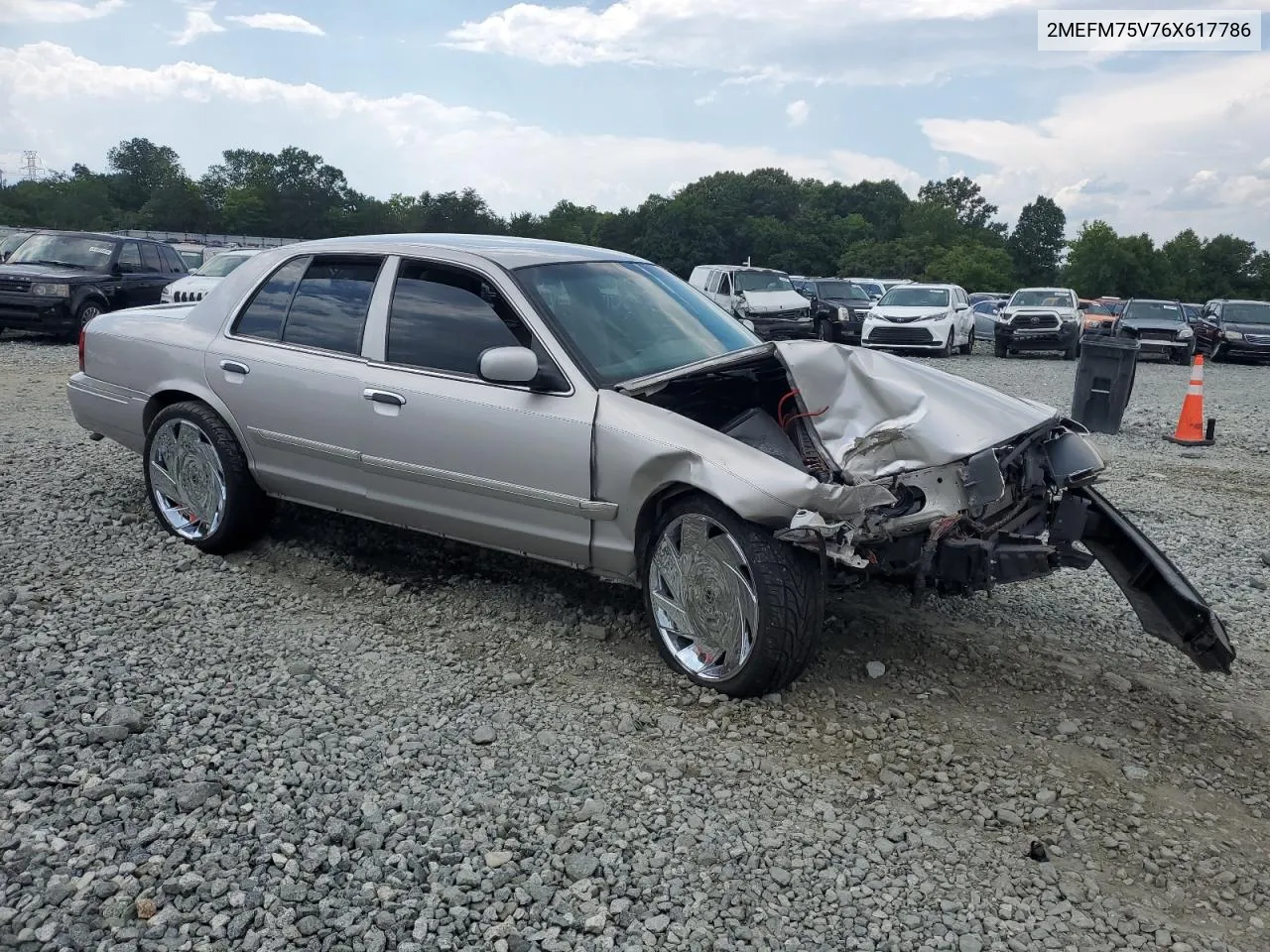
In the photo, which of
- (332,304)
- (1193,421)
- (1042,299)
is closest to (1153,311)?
(1042,299)

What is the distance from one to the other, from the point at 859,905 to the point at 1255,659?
270 centimetres

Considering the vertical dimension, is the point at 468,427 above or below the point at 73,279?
above

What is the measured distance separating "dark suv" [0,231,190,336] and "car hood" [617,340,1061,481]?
44.0 ft

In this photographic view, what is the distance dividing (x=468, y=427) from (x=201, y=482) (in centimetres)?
186

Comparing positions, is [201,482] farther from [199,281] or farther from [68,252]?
[68,252]

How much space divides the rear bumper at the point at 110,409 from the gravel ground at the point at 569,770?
0.66 m

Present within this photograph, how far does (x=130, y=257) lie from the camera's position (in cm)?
1669

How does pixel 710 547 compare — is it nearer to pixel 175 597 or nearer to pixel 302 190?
pixel 175 597

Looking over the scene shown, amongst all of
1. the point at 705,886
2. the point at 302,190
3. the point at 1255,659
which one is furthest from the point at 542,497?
the point at 302,190

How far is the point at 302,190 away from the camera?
8081 centimetres

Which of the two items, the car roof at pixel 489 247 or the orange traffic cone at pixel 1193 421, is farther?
the orange traffic cone at pixel 1193 421

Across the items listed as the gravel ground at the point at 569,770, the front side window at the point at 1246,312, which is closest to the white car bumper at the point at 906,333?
the front side window at the point at 1246,312

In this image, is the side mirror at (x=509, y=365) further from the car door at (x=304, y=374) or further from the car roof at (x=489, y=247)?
the car door at (x=304, y=374)

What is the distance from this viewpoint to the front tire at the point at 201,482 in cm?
525
